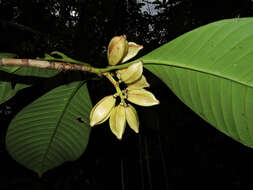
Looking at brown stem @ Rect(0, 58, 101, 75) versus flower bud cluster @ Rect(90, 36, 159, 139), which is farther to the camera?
flower bud cluster @ Rect(90, 36, 159, 139)

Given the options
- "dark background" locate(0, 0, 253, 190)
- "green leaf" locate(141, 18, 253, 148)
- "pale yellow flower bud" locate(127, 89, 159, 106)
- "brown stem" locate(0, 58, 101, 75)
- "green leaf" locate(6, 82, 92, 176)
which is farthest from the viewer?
"dark background" locate(0, 0, 253, 190)

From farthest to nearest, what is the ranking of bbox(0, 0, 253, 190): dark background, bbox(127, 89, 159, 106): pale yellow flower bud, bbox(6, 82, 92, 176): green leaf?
bbox(0, 0, 253, 190): dark background, bbox(6, 82, 92, 176): green leaf, bbox(127, 89, 159, 106): pale yellow flower bud

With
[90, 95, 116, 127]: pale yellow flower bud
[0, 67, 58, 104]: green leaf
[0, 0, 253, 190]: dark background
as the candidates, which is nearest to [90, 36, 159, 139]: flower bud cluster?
[90, 95, 116, 127]: pale yellow flower bud

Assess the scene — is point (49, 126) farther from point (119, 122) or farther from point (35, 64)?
point (35, 64)

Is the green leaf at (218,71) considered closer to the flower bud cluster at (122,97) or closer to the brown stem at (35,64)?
the flower bud cluster at (122,97)

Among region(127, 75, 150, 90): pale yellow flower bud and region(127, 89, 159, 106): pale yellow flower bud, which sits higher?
region(127, 75, 150, 90): pale yellow flower bud

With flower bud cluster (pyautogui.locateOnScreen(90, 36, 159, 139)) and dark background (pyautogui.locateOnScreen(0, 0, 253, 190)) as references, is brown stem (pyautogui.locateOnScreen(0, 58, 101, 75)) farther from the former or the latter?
dark background (pyautogui.locateOnScreen(0, 0, 253, 190))

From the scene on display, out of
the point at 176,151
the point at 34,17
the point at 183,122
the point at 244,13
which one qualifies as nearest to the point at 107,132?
the point at 183,122

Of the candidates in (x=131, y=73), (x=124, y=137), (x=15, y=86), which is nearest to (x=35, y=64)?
(x=131, y=73)

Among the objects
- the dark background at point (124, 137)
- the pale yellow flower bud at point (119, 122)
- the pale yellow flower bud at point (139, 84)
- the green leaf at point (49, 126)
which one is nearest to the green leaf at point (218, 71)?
the pale yellow flower bud at point (139, 84)
